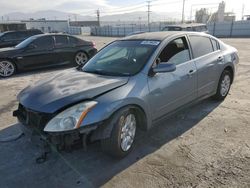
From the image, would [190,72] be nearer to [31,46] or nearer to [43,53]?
[43,53]

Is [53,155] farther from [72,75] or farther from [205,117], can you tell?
[205,117]

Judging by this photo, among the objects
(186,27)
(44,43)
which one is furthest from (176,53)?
(186,27)

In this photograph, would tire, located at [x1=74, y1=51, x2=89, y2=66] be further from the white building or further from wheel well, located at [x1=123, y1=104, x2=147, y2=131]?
the white building

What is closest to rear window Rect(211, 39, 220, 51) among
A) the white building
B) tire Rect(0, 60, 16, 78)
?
tire Rect(0, 60, 16, 78)

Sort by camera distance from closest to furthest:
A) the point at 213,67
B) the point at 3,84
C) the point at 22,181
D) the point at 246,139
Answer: the point at 22,181 → the point at 246,139 → the point at 213,67 → the point at 3,84

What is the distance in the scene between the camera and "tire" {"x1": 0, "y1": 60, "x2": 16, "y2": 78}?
8.87 meters

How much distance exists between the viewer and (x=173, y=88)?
12.6 ft

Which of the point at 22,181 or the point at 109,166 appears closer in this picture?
the point at 22,181

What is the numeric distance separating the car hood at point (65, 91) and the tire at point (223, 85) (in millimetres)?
2683

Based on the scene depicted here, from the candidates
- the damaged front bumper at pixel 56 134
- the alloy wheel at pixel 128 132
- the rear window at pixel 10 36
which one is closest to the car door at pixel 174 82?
the alloy wheel at pixel 128 132

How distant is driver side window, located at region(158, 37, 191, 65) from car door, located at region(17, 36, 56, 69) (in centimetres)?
678

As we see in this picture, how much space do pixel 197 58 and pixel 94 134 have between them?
2.49 m

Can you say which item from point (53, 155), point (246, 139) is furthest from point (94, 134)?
point (246, 139)

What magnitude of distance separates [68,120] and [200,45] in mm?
3006
